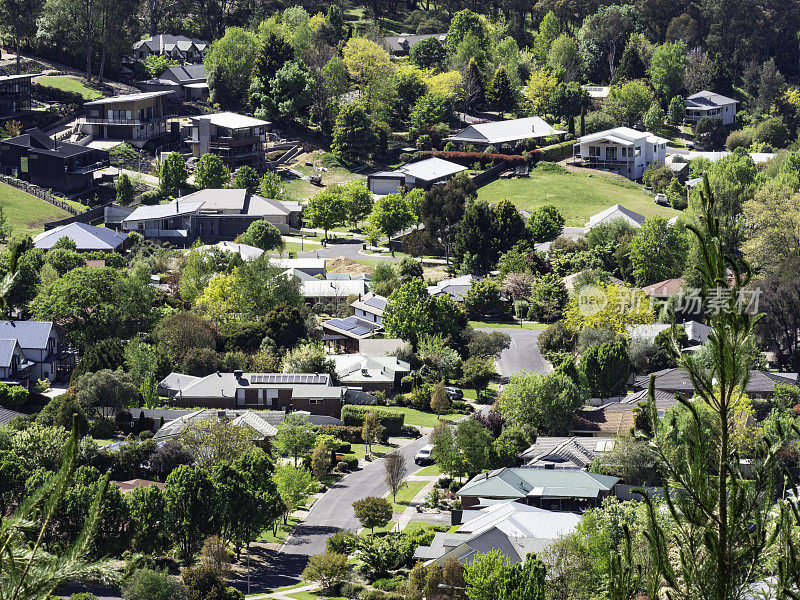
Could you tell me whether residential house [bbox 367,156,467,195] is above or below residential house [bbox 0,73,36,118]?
below

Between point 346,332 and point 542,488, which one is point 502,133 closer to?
point 346,332

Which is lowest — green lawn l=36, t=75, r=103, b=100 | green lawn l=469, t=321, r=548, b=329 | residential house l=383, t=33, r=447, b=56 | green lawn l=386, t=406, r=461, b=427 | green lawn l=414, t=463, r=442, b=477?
green lawn l=386, t=406, r=461, b=427

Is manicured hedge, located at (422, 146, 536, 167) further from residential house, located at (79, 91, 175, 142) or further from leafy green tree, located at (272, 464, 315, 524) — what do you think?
leafy green tree, located at (272, 464, 315, 524)

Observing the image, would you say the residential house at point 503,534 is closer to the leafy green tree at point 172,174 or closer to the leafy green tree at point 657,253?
the leafy green tree at point 657,253

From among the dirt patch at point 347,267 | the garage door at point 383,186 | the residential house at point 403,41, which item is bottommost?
the dirt patch at point 347,267

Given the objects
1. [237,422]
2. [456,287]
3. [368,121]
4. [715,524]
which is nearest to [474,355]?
[456,287]

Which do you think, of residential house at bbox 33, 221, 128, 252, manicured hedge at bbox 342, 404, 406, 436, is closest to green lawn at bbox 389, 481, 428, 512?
manicured hedge at bbox 342, 404, 406, 436

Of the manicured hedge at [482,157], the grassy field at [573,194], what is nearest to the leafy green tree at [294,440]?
the grassy field at [573,194]

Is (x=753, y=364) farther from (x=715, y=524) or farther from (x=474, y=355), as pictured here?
(x=715, y=524)

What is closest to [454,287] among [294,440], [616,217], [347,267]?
[347,267]
